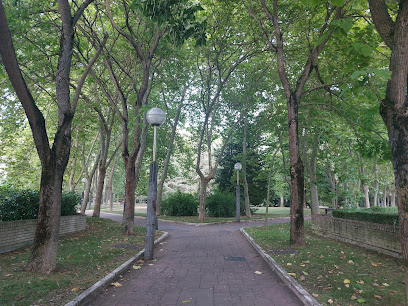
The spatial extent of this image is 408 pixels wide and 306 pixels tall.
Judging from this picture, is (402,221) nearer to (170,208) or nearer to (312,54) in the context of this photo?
(312,54)

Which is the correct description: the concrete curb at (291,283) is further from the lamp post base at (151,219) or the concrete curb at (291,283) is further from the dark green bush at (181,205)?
the dark green bush at (181,205)

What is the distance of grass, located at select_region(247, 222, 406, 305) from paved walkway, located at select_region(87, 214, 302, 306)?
514 mm

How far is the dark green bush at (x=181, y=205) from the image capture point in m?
25.9

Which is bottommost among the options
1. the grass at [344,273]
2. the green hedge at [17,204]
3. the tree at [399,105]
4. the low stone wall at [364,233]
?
the grass at [344,273]

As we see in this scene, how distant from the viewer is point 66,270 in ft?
20.8

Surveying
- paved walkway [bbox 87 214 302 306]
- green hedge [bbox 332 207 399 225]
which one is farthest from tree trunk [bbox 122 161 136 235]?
green hedge [bbox 332 207 399 225]

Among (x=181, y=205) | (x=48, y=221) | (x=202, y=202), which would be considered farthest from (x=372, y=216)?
(x=181, y=205)

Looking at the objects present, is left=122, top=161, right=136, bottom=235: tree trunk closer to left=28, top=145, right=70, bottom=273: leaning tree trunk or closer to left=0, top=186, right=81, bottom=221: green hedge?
left=0, top=186, right=81, bottom=221: green hedge

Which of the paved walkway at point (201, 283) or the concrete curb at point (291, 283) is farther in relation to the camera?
the paved walkway at point (201, 283)

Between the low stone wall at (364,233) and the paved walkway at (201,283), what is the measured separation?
3535 mm

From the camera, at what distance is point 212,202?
25922 mm

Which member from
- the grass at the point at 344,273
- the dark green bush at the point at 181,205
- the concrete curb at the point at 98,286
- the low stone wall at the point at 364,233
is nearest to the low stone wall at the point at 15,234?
the concrete curb at the point at 98,286

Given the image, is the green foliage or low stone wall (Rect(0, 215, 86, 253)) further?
low stone wall (Rect(0, 215, 86, 253))

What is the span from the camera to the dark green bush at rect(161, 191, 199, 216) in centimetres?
2591
